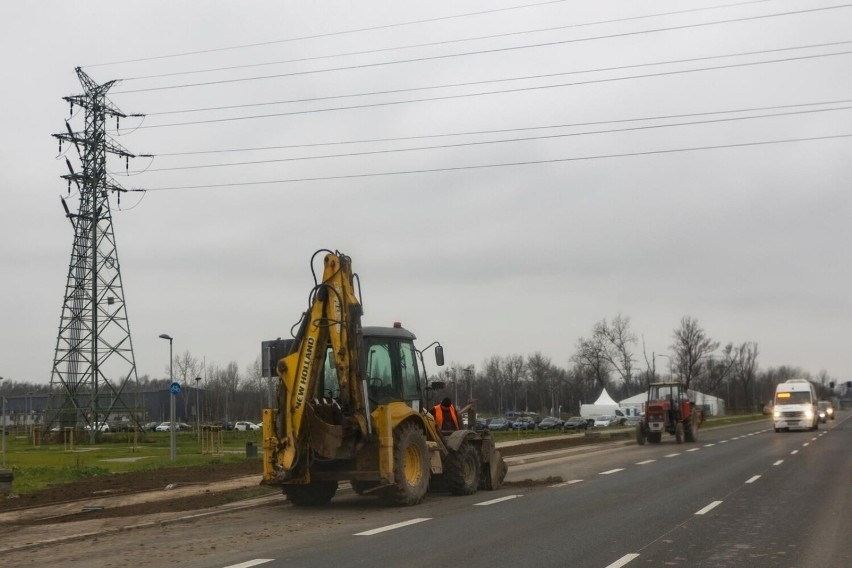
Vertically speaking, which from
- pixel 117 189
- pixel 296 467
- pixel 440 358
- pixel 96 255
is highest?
pixel 117 189

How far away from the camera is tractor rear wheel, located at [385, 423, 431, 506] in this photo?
15164 millimetres

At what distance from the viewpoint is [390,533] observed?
1212 cm

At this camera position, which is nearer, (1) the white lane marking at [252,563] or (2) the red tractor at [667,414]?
(1) the white lane marking at [252,563]

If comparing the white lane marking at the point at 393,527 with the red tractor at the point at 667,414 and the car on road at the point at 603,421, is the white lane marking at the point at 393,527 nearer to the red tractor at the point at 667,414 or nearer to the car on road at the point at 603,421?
the red tractor at the point at 667,414

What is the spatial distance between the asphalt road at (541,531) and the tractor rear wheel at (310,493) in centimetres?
28

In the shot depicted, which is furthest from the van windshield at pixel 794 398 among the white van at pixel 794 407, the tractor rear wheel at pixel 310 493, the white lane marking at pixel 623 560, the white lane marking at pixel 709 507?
the white lane marking at pixel 623 560

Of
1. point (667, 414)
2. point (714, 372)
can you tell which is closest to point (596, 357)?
point (714, 372)

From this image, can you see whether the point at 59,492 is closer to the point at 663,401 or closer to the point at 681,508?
the point at 681,508

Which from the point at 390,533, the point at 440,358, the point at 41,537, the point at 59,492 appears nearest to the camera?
the point at 390,533

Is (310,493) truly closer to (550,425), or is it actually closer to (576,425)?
(576,425)

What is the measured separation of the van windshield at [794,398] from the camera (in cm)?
4906

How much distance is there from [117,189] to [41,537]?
56.0 metres

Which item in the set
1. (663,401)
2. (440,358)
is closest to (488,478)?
(440,358)

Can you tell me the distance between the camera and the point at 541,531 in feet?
39.5
